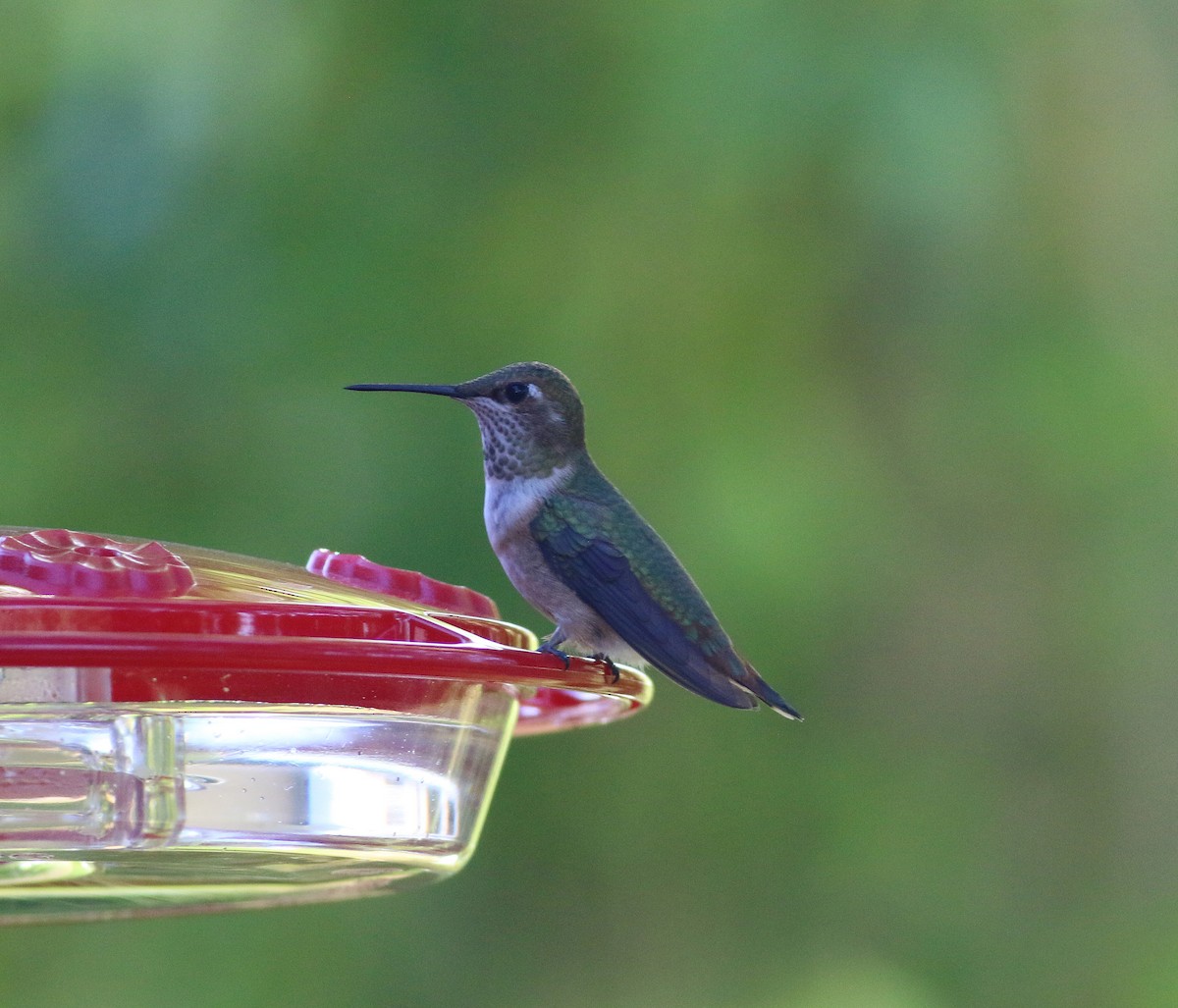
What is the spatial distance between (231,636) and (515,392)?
152 cm

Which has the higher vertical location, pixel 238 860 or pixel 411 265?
pixel 411 265

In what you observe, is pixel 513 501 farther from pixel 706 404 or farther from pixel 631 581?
pixel 706 404

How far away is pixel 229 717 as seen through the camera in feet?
5.41

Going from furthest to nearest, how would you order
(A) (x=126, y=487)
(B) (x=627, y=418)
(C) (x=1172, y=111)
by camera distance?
1. (C) (x=1172, y=111)
2. (B) (x=627, y=418)
3. (A) (x=126, y=487)

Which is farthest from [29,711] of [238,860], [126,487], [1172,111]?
[1172,111]

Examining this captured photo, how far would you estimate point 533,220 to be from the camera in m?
5.04

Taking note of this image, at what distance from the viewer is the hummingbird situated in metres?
2.53

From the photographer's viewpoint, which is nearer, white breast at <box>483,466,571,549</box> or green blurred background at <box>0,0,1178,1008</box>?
white breast at <box>483,466,571,549</box>

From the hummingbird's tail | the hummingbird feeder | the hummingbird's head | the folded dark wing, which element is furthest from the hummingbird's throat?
the hummingbird feeder

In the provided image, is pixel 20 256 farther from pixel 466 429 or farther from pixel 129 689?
pixel 129 689

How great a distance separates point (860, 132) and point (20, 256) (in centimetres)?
244

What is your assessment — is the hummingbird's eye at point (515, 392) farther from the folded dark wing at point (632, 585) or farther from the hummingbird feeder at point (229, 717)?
the hummingbird feeder at point (229, 717)

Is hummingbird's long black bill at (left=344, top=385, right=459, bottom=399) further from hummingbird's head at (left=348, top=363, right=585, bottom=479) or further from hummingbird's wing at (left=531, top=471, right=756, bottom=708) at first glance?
hummingbird's wing at (left=531, top=471, right=756, bottom=708)

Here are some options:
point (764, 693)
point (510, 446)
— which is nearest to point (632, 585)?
point (764, 693)
